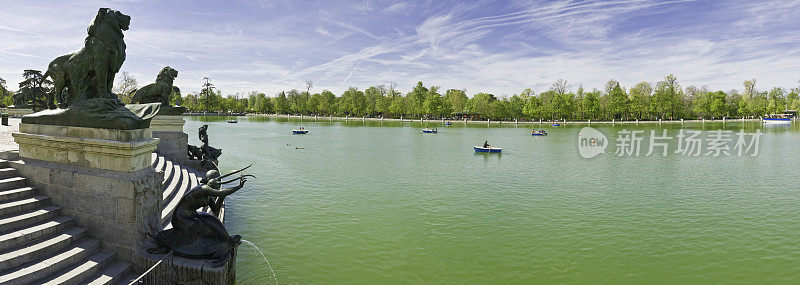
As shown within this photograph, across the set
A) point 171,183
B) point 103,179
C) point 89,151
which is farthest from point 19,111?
point 103,179

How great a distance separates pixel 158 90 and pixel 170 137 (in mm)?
2106

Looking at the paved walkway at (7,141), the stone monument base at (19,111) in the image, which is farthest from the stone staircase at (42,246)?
the stone monument base at (19,111)

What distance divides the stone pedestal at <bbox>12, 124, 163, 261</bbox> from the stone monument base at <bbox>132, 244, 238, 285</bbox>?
35 centimetres

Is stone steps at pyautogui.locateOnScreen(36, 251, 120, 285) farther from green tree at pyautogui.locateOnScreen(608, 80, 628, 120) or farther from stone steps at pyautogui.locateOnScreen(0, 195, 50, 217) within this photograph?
green tree at pyautogui.locateOnScreen(608, 80, 628, 120)

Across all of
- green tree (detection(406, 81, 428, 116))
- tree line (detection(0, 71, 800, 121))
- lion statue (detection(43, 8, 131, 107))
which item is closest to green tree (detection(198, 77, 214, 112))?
tree line (detection(0, 71, 800, 121))

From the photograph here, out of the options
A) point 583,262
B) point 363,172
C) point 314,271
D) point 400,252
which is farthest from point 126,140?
point 363,172

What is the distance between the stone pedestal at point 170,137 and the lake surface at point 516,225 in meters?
3.04

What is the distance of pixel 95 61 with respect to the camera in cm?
853

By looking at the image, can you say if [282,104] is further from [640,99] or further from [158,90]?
[158,90]

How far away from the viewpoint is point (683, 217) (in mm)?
13758

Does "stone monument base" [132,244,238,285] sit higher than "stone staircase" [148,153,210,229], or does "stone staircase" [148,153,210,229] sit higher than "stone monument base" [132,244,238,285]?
"stone staircase" [148,153,210,229]

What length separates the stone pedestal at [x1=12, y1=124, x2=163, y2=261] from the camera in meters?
7.07

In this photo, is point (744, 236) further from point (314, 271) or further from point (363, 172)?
point (363, 172)

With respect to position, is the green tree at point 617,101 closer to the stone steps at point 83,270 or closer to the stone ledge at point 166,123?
the stone ledge at point 166,123
